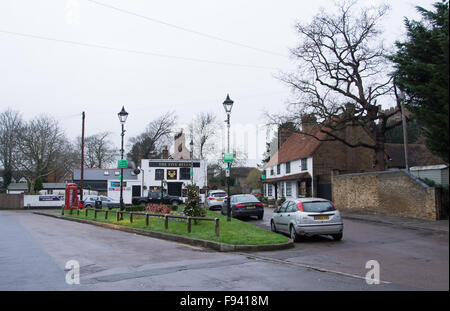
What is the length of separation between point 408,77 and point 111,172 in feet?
210

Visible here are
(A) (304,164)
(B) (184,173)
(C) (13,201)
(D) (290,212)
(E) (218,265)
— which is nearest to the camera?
(E) (218,265)

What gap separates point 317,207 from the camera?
13.0 metres

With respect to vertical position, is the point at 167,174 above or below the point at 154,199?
above

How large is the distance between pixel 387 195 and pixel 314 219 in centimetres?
1149

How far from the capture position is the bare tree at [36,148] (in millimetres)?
46344

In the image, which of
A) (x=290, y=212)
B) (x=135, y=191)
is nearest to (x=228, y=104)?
(x=290, y=212)

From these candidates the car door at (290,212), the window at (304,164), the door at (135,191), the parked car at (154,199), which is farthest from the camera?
the door at (135,191)

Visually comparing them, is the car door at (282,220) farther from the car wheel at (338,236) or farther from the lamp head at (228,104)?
the lamp head at (228,104)

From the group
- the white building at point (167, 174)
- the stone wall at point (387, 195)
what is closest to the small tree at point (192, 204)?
the stone wall at point (387, 195)

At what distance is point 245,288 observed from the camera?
6.49 metres

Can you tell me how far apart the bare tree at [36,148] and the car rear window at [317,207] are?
42.1 meters

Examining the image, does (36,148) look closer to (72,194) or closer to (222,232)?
(72,194)

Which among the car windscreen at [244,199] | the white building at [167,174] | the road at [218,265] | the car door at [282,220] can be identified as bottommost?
the road at [218,265]

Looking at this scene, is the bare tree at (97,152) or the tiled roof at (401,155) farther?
the bare tree at (97,152)
